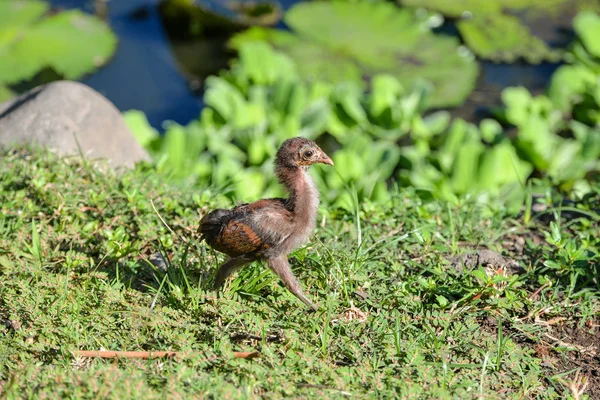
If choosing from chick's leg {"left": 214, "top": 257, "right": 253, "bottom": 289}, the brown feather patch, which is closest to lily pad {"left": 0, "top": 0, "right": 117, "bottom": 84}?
chick's leg {"left": 214, "top": 257, "right": 253, "bottom": 289}

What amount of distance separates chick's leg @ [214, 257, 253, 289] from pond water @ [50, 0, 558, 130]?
207 inches

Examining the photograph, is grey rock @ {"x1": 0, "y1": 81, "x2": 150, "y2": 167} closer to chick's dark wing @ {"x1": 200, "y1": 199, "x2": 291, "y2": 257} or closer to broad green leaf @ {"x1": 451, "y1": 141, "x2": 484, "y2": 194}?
chick's dark wing @ {"x1": 200, "y1": 199, "x2": 291, "y2": 257}

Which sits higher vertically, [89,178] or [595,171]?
[89,178]

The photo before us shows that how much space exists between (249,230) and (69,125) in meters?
2.74

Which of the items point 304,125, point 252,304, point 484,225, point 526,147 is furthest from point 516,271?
point 304,125

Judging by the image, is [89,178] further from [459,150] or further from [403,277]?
[459,150]

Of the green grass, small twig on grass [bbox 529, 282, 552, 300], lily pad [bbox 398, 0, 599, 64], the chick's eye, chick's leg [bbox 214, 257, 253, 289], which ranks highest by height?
the chick's eye

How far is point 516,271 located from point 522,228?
1.91ft

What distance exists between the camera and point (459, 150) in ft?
23.8

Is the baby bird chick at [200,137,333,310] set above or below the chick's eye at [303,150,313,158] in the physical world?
below

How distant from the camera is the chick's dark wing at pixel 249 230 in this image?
12.6ft

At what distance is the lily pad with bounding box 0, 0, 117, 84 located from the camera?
29.7ft

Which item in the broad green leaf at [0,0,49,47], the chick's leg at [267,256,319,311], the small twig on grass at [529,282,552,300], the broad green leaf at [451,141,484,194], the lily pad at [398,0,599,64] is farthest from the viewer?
the lily pad at [398,0,599,64]

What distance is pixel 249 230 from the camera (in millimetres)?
3828
